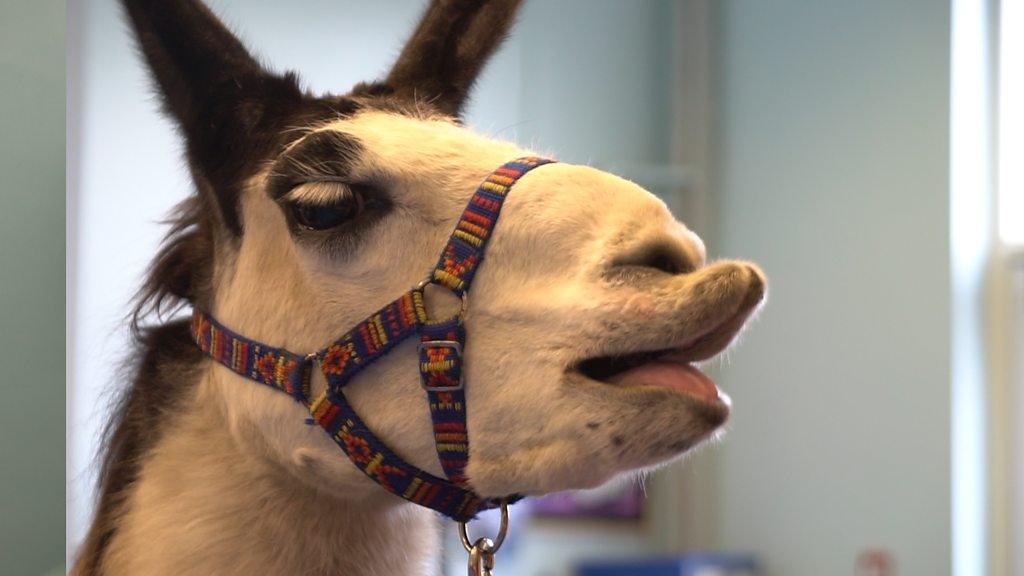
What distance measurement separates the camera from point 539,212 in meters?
1.11

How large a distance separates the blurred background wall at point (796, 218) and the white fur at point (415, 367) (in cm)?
179

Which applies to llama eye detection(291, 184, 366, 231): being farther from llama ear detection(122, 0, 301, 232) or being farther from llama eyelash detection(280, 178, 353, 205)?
llama ear detection(122, 0, 301, 232)

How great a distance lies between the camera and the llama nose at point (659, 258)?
39.9 inches

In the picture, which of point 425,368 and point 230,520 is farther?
point 230,520

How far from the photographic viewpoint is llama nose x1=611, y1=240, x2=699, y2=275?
1.01 meters

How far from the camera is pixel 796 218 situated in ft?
14.6

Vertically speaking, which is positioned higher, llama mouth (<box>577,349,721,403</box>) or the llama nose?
the llama nose

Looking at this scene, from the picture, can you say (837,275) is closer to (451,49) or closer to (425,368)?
(451,49)

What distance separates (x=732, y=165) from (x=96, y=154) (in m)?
3.50

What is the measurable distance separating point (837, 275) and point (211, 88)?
3390 millimetres
